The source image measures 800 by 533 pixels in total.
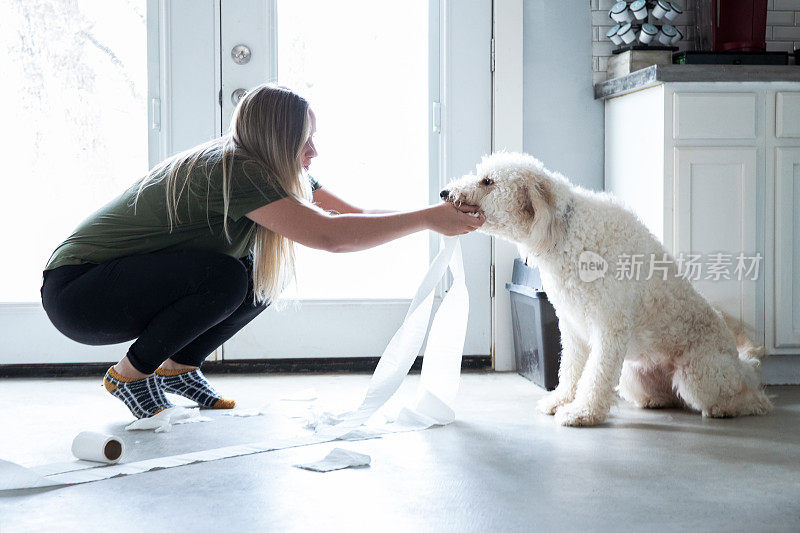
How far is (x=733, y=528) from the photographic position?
141cm

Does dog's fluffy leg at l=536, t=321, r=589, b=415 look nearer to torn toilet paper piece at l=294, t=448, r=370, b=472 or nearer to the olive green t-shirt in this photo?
torn toilet paper piece at l=294, t=448, r=370, b=472

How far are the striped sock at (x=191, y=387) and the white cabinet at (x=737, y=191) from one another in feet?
5.36

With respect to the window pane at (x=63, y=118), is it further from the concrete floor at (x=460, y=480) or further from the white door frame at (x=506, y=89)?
the white door frame at (x=506, y=89)

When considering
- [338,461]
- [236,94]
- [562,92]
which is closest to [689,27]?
[562,92]

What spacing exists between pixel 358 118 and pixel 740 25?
1538mm

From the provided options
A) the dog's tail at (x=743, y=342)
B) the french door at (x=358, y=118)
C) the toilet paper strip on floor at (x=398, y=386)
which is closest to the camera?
the toilet paper strip on floor at (x=398, y=386)

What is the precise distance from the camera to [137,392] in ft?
7.33

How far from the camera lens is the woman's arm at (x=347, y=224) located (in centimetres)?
205

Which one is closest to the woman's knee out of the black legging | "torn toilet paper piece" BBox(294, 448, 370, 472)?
the black legging

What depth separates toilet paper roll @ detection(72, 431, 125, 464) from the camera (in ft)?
5.97

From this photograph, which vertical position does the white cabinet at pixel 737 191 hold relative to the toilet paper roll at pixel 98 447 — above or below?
above

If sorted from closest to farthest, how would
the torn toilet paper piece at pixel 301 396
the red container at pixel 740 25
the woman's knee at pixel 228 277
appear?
the woman's knee at pixel 228 277 → the torn toilet paper piece at pixel 301 396 → the red container at pixel 740 25

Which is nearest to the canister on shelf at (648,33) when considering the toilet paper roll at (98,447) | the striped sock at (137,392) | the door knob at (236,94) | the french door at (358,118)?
the french door at (358,118)

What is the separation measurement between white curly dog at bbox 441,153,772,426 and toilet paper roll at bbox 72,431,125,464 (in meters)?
1.07
